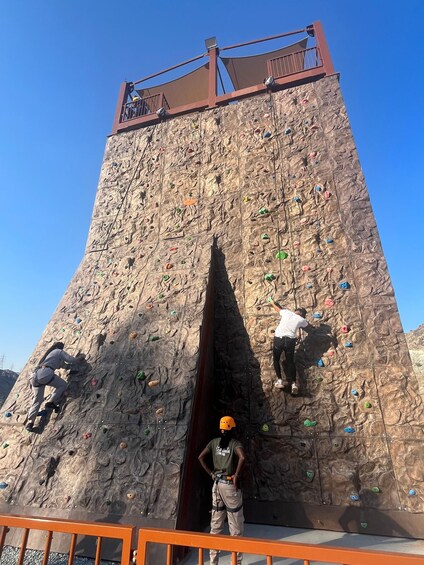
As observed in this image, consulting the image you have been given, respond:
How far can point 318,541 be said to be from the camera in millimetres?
3705

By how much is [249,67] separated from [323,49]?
258cm

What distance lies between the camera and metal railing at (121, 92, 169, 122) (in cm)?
998

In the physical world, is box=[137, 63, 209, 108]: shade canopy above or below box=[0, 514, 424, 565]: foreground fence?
above

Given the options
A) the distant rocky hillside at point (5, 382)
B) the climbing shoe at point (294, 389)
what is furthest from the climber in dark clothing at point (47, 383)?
the distant rocky hillside at point (5, 382)

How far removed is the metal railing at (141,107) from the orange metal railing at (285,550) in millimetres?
10610

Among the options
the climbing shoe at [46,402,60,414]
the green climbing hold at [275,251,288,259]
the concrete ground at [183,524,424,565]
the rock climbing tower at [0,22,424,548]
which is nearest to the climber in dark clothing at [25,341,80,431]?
the climbing shoe at [46,402,60,414]

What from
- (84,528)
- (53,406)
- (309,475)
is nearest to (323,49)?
(309,475)

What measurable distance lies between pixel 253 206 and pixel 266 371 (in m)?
3.50

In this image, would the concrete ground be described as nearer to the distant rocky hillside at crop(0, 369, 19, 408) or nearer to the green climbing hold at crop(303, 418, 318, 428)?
the green climbing hold at crop(303, 418, 318, 428)

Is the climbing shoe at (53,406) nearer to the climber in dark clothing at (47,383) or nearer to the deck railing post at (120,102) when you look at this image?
the climber in dark clothing at (47,383)

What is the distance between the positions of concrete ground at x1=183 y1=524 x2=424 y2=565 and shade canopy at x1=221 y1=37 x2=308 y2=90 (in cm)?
1138

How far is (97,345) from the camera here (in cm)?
565

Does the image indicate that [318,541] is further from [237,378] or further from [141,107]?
[141,107]

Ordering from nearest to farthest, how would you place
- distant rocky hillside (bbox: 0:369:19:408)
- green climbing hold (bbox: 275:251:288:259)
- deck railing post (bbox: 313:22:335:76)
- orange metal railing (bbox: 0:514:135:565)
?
orange metal railing (bbox: 0:514:135:565) → green climbing hold (bbox: 275:251:288:259) → deck railing post (bbox: 313:22:335:76) → distant rocky hillside (bbox: 0:369:19:408)
